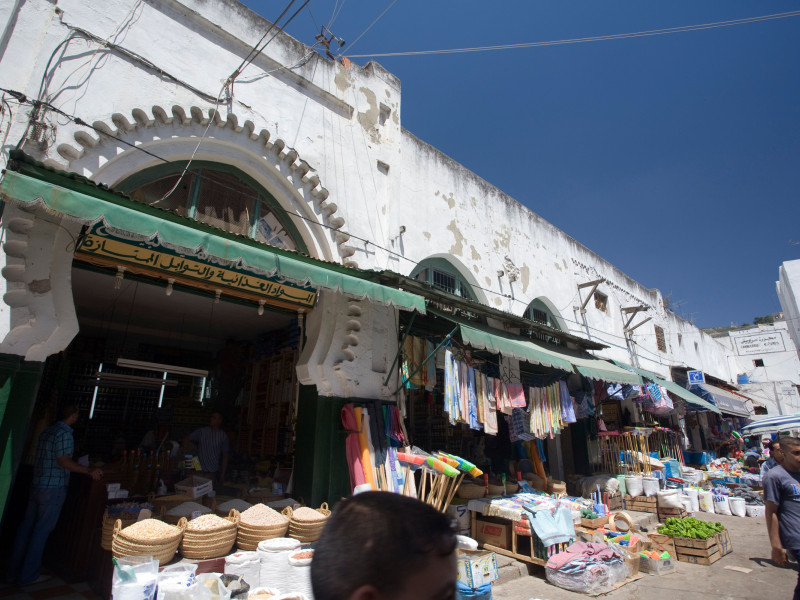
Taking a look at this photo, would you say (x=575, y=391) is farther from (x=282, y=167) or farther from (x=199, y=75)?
(x=199, y=75)

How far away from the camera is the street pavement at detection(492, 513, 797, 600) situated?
Result: 17.1 ft

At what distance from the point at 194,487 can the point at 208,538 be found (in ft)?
4.91

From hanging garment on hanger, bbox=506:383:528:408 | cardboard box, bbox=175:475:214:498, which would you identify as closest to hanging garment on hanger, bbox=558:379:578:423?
hanging garment on hanger, bbox=506:383:528:408

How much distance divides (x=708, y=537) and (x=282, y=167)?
7890 mm

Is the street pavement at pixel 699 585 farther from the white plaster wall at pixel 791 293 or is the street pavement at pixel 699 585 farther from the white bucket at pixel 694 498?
the white plaster wall at pixel 791 293

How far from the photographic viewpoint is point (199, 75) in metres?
5.70

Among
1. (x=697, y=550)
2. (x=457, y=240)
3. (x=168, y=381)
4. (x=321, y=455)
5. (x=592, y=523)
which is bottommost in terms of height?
(x=697, y=550)

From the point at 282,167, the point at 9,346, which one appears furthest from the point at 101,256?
the point at 282,167

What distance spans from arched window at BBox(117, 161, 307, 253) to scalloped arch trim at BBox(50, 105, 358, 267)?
1.35 ft

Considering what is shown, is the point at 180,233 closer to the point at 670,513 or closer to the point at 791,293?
the point at 670,513

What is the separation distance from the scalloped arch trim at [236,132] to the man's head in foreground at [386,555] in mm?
4764

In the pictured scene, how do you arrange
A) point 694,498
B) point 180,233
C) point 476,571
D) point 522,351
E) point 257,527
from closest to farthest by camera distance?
point 180,233 < point 257,527 < point 476,571 < point 522,351 < point 694,498

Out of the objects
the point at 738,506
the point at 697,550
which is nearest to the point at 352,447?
the point at 697,550

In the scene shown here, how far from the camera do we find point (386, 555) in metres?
0.96
